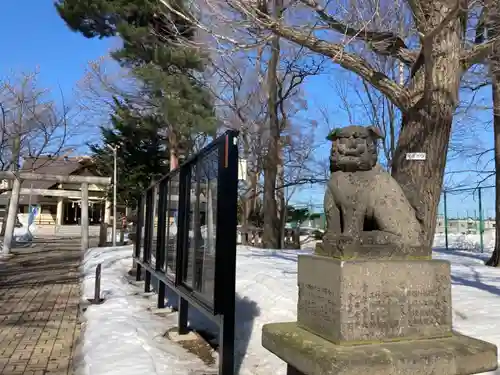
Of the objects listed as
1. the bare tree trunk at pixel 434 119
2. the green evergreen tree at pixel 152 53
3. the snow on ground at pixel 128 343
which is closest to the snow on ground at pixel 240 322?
the snow on ground at pixel 128 343

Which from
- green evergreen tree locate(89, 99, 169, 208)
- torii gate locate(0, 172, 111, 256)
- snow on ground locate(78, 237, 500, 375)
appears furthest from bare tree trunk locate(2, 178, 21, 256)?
snow on ground locate(78, 237, 500, 375)

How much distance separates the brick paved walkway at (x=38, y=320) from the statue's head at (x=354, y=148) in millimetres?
3617

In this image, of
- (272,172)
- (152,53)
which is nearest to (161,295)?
(272,172)

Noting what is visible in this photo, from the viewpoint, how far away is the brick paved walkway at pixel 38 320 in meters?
5.27

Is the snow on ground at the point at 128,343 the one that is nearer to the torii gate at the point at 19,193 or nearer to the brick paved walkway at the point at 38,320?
the brick paved walkway at the point at 38,320

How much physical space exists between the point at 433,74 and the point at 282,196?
20242 millimetres

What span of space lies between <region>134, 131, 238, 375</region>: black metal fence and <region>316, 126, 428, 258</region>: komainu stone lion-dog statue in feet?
4.20

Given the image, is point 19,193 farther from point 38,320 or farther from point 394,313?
point 394,313

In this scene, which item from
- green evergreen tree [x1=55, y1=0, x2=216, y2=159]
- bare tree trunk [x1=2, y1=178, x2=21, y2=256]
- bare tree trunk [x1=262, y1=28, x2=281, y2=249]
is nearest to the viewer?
green evergreen tree [x1=55, y1=0, x2=216, y2=159]

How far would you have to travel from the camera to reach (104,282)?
10.3m

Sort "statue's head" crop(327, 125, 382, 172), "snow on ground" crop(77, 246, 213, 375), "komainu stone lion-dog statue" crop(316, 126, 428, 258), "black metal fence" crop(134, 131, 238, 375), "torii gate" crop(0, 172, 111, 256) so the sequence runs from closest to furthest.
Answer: "komainu stone lion-dog statue" crop(316, 126, 428, 258)
"statue's head" crop(327, 125, 382, 172)
"black metal fence" crop(134, 131, 238, 375)
"snow on ground" crop(77, 246, 213, 375)
"torii gate" crop(0, 172, 111, 256)

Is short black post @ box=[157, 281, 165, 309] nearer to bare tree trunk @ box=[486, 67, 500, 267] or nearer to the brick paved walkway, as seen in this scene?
the brick paved walkway

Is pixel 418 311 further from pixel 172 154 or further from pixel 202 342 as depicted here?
pixel 172 154

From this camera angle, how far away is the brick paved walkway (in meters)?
5.27
